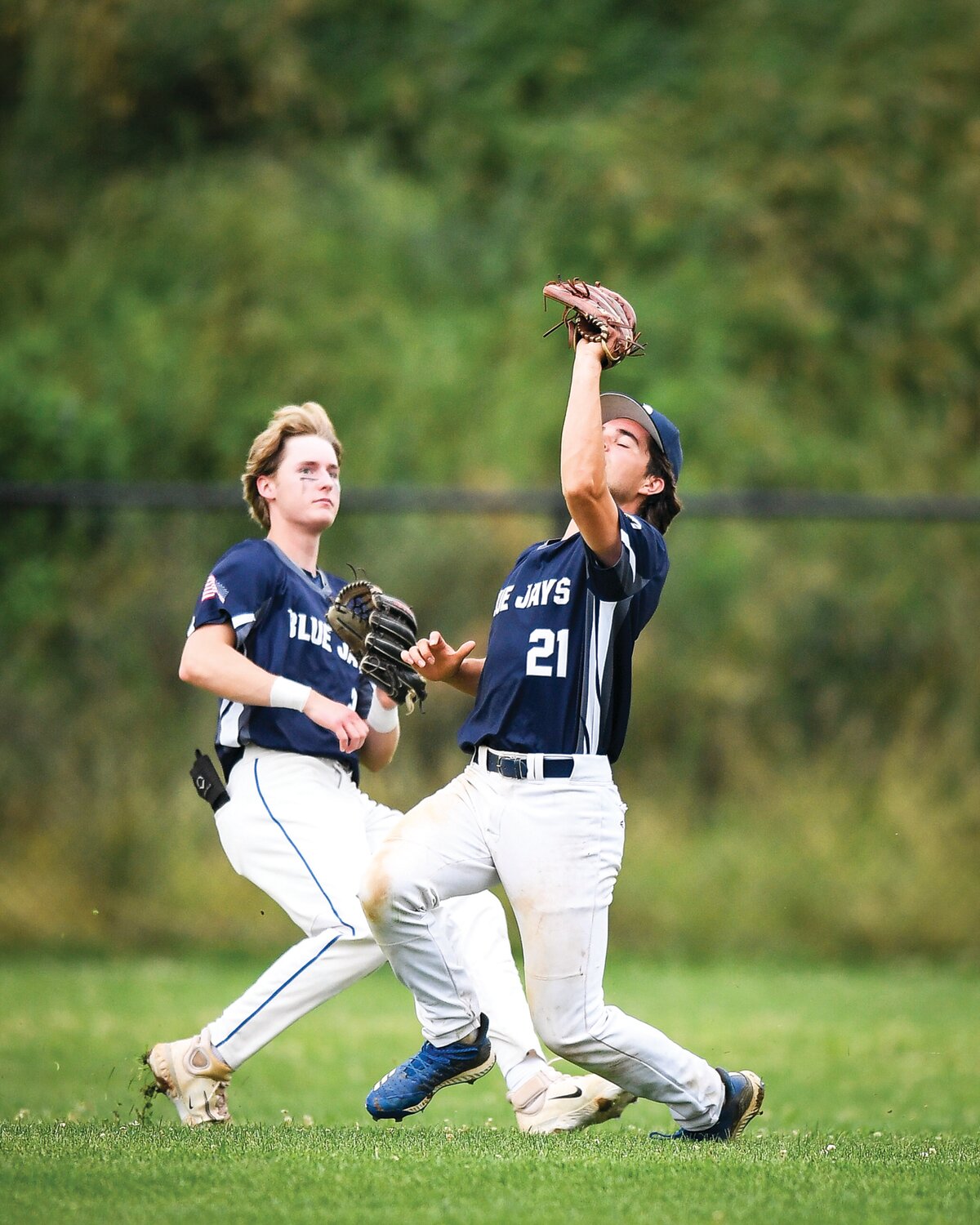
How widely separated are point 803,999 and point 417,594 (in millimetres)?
4098

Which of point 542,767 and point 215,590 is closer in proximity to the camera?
point 542,767

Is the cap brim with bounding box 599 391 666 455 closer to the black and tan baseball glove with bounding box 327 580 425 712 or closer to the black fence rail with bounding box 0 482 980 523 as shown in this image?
the black and tan baseball glove with bounding box 327 580 425 712

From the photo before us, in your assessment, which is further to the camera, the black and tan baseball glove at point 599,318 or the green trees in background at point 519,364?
the green trees in background at point 519,364

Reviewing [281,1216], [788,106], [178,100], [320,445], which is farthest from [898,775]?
[178,100]

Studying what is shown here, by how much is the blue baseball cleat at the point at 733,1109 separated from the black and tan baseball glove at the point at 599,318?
230 centimetres

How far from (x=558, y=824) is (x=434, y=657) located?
0.76 metres

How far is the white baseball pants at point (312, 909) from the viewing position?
5.21 meters

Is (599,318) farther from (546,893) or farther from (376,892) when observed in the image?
(376,892)

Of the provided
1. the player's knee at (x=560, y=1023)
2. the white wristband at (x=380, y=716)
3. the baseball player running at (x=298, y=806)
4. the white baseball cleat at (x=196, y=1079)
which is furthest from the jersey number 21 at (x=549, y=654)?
the white baseball cleat at (x=196, y=1079)

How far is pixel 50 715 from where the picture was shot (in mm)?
11250

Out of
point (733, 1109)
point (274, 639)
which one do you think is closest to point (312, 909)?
point (274, 639)

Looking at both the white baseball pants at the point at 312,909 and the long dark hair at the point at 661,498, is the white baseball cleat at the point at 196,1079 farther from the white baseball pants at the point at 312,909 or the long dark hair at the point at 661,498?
the long dark hair at the point at 661,498

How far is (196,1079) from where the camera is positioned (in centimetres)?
523

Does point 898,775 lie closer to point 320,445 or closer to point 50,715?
point 50,715
